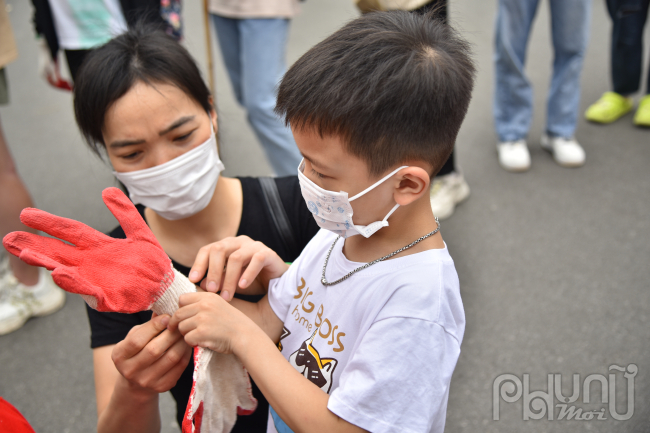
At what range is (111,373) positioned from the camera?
126 cm

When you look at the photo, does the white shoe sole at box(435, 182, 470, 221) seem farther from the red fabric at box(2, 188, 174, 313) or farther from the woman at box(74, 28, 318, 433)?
the red fabric at box(2, 188, 174, 313)

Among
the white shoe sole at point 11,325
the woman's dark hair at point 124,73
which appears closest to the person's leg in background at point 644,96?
the woman's dark hair at point 124,73

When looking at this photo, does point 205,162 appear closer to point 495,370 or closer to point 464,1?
point 495,370

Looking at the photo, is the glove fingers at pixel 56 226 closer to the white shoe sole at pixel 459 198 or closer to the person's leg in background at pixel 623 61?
the white shoe sole at pixel 459 198

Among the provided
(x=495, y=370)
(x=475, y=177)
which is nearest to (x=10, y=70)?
(x=475, y=177)

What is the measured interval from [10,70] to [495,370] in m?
5.19

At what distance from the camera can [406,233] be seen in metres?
0.96

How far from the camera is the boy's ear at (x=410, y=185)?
88 cm

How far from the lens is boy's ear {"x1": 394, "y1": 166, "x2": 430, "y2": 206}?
0.88m

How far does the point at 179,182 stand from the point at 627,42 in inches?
136

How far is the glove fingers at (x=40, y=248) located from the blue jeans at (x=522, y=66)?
9.87 feet

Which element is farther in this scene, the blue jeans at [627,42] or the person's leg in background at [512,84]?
the blue jeans at [627,42]

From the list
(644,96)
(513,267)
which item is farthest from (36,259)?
(644,96)

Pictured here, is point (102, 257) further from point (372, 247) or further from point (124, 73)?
point (124, 73)
